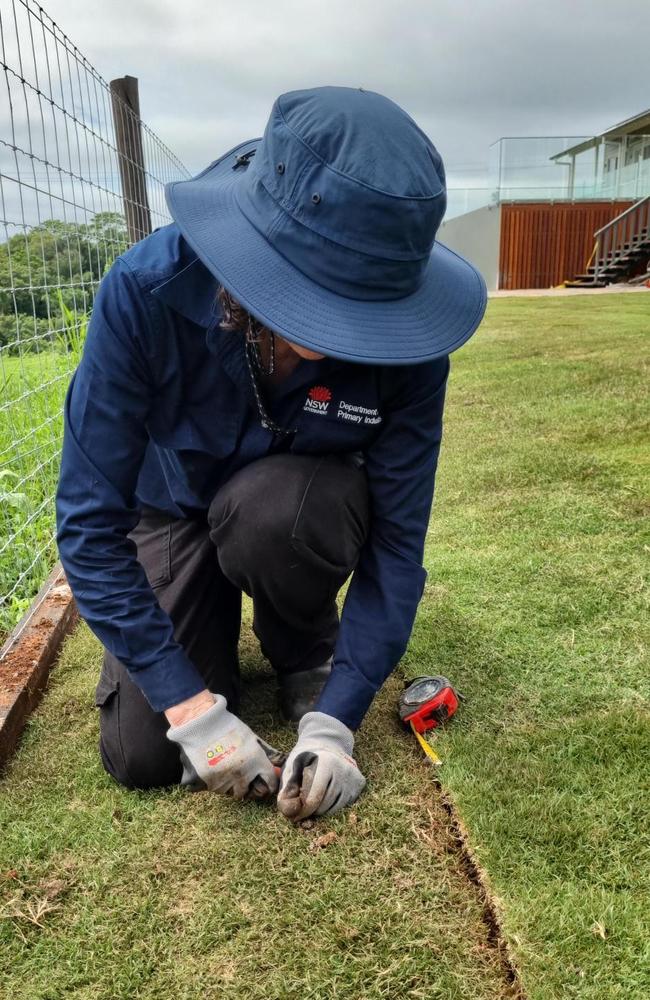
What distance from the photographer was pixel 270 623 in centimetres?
205

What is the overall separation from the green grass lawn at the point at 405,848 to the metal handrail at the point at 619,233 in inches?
745

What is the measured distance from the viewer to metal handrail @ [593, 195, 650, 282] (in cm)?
1929

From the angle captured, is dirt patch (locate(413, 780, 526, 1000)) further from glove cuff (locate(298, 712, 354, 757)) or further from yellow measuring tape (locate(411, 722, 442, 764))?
glove cuff (locate(298, 712, 354, 757))

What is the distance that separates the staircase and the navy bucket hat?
1902cm

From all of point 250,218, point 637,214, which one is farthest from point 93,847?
point 637,214

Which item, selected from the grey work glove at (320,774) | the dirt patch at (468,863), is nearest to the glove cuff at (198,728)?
the grey work glove at (320,774)

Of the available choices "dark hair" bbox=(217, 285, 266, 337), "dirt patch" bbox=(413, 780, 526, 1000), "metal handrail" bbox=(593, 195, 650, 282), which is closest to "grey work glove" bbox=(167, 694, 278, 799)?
"dirt patch" bbox=(413, 780, 526, 1000)

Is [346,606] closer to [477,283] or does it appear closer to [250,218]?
[477,283]

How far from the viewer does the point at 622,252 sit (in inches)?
764

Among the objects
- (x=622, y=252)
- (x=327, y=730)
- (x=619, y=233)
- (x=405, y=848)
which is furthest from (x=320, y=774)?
(x=619, y=233)

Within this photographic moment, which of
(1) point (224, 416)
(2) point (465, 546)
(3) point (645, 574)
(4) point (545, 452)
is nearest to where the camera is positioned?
(1) point (224, 416)

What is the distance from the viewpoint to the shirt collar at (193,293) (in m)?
1.55

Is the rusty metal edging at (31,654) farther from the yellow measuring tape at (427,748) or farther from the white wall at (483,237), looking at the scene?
the white wall at (483,237)

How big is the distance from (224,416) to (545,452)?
2.36m
